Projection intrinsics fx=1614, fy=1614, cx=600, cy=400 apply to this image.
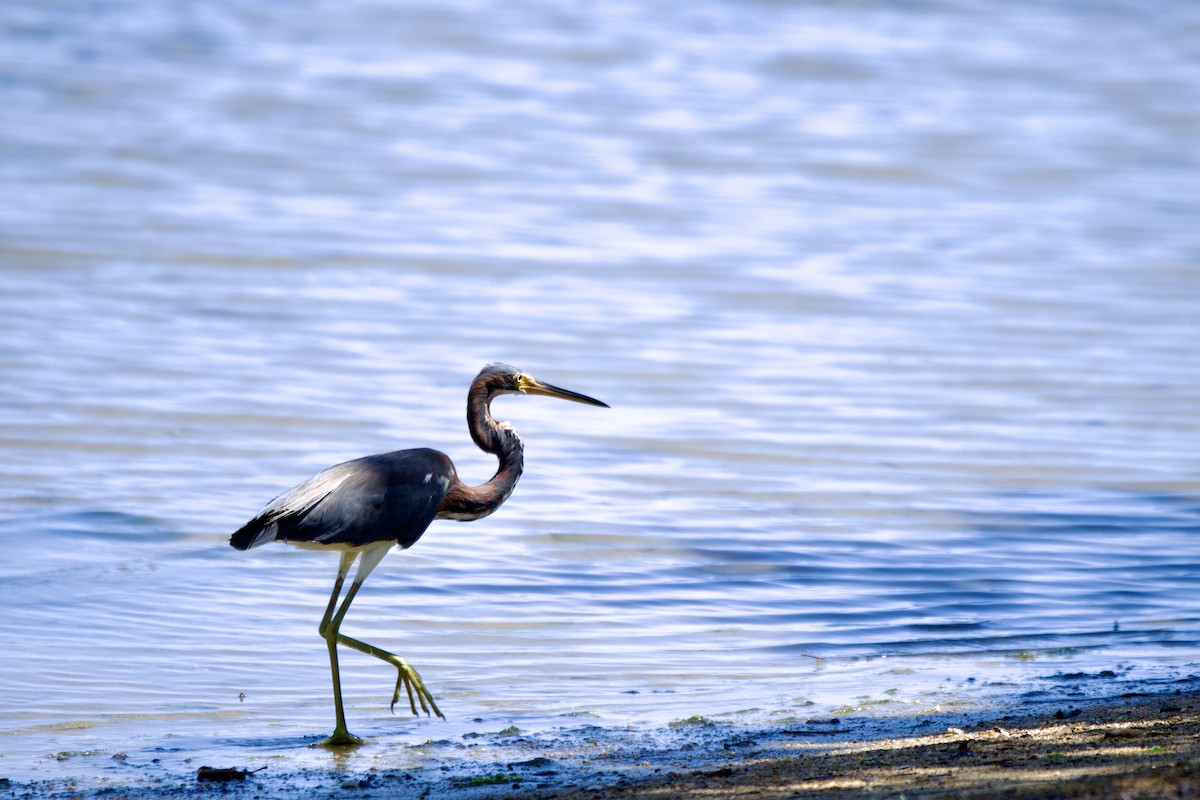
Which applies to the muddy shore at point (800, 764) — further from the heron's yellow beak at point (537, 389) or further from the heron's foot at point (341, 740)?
the heron's yellow beak at point (537, 389)

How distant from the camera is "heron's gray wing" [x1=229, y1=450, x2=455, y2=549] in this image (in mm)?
6355

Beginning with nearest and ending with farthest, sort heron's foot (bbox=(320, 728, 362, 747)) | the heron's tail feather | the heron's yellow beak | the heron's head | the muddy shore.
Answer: the muddy shore, heron's foot (bbox=(320, 728, 362, 747)), the heron's tail feather, the heron's head, the heron's yellow beak

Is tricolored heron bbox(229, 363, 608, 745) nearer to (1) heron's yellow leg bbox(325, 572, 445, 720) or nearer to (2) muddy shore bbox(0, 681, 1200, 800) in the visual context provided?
(1) heron's yellow leg bbox(325, 572, 445, 720)

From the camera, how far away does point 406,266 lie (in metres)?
17.3

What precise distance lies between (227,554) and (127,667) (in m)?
1.74

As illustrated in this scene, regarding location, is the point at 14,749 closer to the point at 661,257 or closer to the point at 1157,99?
the point at 661,257

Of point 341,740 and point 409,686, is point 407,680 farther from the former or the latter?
point 341,740

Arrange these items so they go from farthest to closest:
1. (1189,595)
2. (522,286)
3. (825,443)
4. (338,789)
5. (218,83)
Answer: (218,83)
(522,286)
(825,443)
(1189,595)
(338,789)

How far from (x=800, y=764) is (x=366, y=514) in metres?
2.14

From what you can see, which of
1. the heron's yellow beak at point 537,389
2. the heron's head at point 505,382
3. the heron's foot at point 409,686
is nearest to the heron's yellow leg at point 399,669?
the heron's foot at point 409,686

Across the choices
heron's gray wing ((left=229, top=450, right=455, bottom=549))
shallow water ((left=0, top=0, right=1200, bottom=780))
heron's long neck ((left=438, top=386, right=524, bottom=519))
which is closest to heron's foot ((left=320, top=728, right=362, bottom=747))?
shallow water ((left=0, top=0, right=1200, bottom=780))

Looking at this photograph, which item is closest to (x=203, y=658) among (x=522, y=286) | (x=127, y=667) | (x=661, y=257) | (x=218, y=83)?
(x=127, y=667)

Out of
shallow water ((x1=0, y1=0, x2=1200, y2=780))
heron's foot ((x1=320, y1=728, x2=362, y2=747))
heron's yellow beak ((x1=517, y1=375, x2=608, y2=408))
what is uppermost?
heron's yellow beak ((x1=517, y1=375, x2=608, y2=408))

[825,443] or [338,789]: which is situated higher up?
[338,789]
